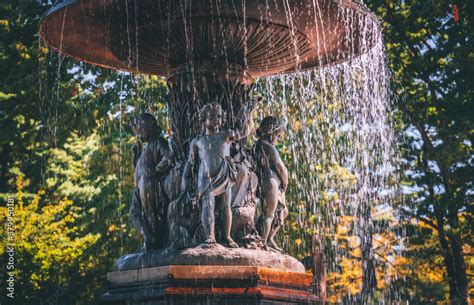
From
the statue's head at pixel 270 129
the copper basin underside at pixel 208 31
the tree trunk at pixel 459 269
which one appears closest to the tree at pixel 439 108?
the tree trunk at pixel 459 269

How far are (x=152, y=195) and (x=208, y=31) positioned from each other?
199 centimetres

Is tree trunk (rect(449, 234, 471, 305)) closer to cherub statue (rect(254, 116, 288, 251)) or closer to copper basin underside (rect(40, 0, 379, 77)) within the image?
copper basin underside (rect(40, 0, 379, 77))

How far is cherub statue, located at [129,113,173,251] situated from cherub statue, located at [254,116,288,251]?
109 centimetres

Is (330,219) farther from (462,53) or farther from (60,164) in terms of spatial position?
(60,164)

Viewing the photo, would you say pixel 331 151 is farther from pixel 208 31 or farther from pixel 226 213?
pixel 226 213

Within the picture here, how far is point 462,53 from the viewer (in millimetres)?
17141

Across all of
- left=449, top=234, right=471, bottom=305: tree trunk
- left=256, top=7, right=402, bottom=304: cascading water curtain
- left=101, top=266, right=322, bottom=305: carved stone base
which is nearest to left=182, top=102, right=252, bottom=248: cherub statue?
left=101, top=266, right=322, bottom=305: carved stone base

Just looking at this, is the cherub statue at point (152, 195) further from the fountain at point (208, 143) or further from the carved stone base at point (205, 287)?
the carved stone base at point (205, 287)

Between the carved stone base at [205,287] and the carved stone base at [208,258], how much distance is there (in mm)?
130

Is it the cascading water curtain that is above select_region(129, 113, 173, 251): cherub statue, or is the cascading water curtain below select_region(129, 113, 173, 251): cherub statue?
above

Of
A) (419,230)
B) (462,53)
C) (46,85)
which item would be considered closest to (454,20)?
(462,53)

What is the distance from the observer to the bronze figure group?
26.7 ft

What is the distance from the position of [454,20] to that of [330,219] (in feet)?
20.7

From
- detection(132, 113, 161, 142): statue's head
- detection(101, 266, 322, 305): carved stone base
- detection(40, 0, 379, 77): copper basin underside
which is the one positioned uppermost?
detection(40, 0, 379, 77): copper basin underside
